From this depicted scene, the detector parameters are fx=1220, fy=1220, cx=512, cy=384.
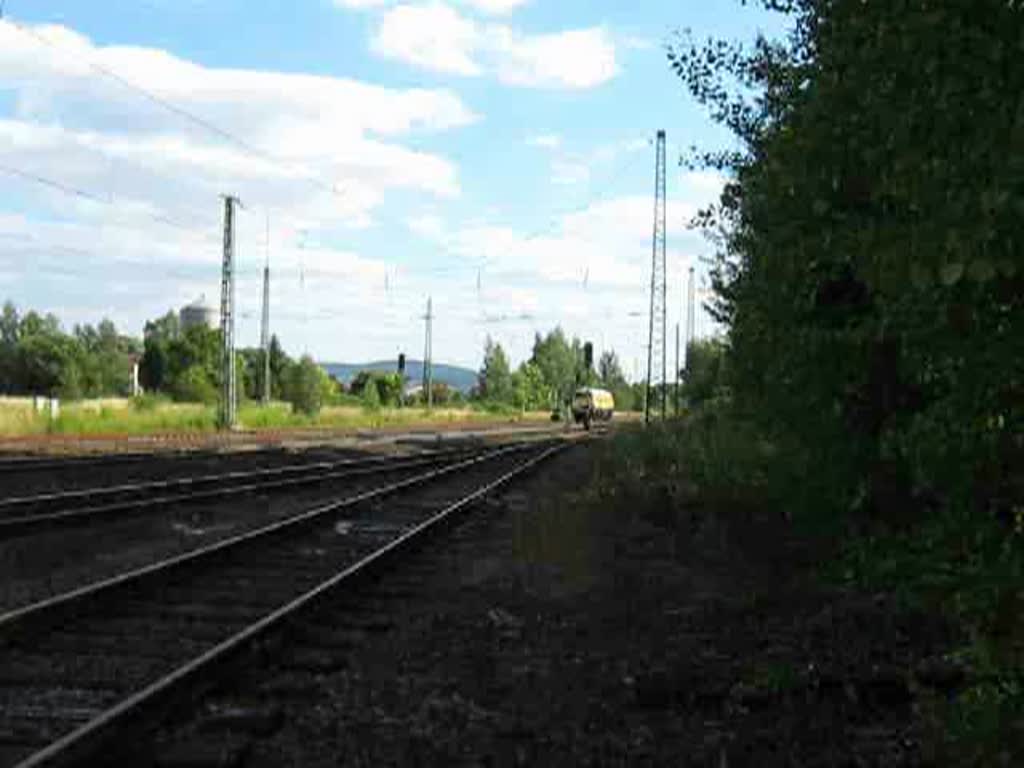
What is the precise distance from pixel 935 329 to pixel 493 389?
6810 inches

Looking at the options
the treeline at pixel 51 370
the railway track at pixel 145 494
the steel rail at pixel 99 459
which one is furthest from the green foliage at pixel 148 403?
the treeline at pixel 51 370

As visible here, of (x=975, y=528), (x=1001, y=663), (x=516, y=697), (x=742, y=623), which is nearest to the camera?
(x=1001, y=663)

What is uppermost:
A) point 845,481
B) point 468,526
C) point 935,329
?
point 935,329

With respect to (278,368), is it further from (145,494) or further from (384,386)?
(145,494)

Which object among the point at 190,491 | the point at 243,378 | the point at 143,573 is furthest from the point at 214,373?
the point at 143,573

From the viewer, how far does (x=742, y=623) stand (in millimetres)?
9445

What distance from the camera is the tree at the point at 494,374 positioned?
575 feet

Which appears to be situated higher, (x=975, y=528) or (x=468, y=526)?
(x=975, y=528)

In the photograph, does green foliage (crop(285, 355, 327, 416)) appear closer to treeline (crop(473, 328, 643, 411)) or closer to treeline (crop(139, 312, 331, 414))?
treeline (crop(139, 312, 331, 414))

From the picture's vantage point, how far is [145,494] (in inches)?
794

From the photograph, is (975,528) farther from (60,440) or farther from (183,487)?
(60,440)

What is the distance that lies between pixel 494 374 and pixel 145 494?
161 metres

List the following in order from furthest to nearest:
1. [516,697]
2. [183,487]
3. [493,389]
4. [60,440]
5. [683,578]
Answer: [493,389], [60,440], [183,487], [683,578], [516,697]

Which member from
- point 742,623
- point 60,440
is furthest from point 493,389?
point 742,623
